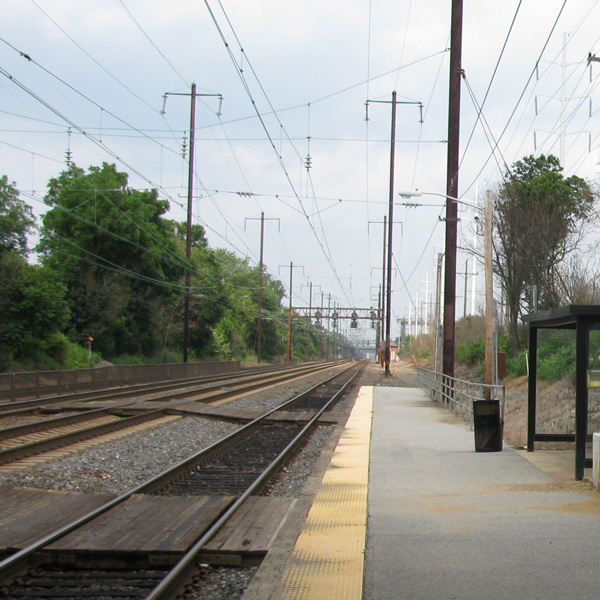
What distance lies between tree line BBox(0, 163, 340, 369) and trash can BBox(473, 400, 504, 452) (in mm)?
28165

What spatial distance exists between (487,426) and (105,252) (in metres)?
40.7

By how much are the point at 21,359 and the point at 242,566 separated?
34.7 metres

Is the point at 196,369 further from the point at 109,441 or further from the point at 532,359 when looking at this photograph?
the point at 532,359

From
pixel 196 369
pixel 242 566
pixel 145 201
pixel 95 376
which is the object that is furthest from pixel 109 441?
pixel 145 201

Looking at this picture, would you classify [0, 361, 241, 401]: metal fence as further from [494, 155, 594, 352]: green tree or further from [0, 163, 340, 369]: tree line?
[494, 155, 594, 352]: green tree

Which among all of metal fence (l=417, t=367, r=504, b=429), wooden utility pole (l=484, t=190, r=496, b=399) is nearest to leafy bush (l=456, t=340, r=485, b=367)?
metal fence (l=417, t=367, r=504, b=429)

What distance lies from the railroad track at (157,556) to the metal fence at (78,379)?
1273 cm

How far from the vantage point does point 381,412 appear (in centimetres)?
2252

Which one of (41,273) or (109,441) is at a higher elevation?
(41,273)

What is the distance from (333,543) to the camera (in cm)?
726

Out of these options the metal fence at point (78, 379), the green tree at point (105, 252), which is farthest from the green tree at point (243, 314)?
the metal fence at point (78, 379)

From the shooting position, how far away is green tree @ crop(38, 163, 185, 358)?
48844mm

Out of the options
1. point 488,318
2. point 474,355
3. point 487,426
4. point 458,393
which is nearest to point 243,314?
point 474,355

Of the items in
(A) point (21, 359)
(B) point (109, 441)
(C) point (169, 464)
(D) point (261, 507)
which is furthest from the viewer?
(A) point (21, 359)
